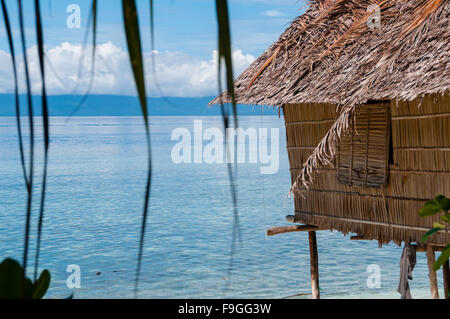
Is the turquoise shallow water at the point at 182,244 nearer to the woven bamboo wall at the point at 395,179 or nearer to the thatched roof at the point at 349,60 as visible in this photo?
the woven bamboo wall at the point at 395,179

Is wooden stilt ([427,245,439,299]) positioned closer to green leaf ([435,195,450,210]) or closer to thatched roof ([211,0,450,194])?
thatched roof ([211,0,450,194])

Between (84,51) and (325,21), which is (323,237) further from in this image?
(84,51)

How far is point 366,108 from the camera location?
6.78m

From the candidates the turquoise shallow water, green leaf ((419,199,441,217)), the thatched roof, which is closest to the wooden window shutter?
the thatched roof

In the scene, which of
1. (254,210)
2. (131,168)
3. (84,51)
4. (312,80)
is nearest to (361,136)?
(312,80)

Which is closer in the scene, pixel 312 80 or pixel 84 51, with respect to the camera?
pixel 84 51

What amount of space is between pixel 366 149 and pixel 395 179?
19.5 inches

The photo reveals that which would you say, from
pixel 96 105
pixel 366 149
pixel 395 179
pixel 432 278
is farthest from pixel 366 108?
pixel 96 105

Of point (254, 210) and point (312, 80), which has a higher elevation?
point (312, 80)

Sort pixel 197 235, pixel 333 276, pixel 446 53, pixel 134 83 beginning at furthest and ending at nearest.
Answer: pixel 197 235 < pixel 333 276 < pixel 446 53 < pixel 134 83

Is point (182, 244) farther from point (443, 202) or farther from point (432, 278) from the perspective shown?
point (443, 202)

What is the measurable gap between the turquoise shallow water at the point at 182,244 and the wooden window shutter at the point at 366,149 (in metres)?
5.37

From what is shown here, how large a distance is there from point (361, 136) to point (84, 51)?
254 inches

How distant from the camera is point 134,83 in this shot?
25.1 inches
